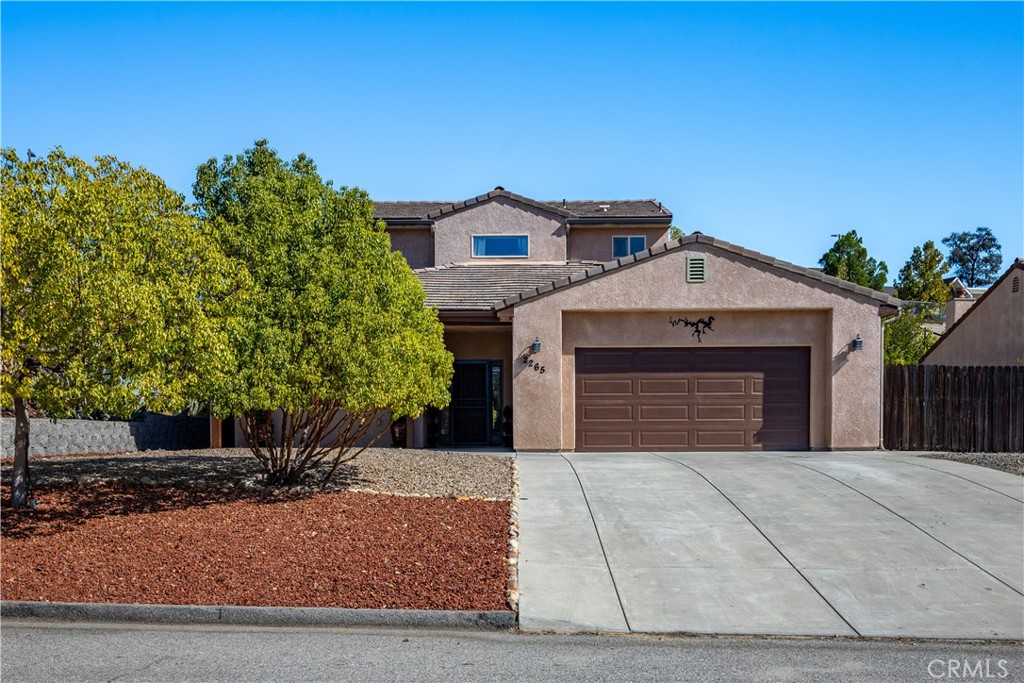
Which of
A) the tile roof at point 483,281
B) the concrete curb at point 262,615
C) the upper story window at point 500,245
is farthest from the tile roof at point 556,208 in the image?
the concrete curb at point 262,615

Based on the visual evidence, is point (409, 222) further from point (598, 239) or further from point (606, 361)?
point (606, 361)

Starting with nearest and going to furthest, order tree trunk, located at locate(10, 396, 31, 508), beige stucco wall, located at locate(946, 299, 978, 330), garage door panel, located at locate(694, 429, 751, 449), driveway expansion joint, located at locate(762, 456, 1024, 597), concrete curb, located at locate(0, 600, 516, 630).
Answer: concrete curb, located at locate(0, 600, 516, 630) < driveway expansion joint, located at locate(762, 456, 1024, 597) < tree trunk, located at locate(10, 396, 31, 508) < garage door panel, located at locate(694, 429, 751, 449) < beige stucco wall, located at locate(946, 299, 978, 330)

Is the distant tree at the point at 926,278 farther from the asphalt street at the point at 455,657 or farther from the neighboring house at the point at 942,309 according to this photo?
the asphalt street at the point at 455,657

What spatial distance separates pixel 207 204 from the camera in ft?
49.4

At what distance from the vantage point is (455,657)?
22.1 ft

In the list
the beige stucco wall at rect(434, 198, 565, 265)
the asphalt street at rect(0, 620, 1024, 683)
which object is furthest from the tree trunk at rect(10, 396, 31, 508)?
the beige stucco wall at rect(434, 198, 565, 265)

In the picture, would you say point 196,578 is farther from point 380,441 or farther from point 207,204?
point 380,441

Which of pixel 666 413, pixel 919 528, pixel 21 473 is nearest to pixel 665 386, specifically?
pixel 666 413

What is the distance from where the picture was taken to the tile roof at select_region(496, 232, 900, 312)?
1697 cm

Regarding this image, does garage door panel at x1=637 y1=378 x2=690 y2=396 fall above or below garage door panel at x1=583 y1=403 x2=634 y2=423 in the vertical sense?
above

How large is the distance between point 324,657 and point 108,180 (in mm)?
6206

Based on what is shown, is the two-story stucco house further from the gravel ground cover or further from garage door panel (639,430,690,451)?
the gravel ground cover

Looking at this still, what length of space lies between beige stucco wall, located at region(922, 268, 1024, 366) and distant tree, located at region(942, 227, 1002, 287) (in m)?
73.8

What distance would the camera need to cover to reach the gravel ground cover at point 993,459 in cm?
1411
